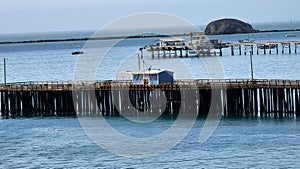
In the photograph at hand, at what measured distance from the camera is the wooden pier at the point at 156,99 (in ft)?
220

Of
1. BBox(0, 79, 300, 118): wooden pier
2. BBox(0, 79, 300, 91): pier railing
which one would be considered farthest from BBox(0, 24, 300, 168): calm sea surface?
BBox(0, 79, 300, 91): pier railing

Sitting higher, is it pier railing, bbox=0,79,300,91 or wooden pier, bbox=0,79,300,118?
pier railing, bbox=0,79,300,91

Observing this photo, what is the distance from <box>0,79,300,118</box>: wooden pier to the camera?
67.0 metres

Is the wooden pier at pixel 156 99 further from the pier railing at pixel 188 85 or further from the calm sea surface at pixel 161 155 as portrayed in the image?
the calm sea surface at pixel 161 155

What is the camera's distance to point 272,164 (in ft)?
155

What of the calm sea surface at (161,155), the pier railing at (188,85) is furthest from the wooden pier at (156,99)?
the calm sea surface at (161,155)

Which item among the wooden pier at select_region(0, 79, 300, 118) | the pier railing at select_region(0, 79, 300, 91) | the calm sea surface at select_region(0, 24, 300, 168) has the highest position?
the pier railing at select_region(0, 79, 300, 91)

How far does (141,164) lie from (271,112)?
21066 mm

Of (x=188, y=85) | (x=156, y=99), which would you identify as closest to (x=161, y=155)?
(x=188, y=85)

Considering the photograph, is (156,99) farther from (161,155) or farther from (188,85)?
(161,155)

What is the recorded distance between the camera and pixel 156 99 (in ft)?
234

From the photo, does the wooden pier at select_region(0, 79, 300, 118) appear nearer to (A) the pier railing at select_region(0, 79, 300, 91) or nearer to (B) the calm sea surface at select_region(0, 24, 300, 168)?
(A) the pier railing at select_region(0, 79, 300, 91)

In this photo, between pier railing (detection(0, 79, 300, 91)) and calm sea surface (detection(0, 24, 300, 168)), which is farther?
pier railing (detection(0, 79, 300, 91))

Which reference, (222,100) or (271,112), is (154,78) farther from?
(271,112)
